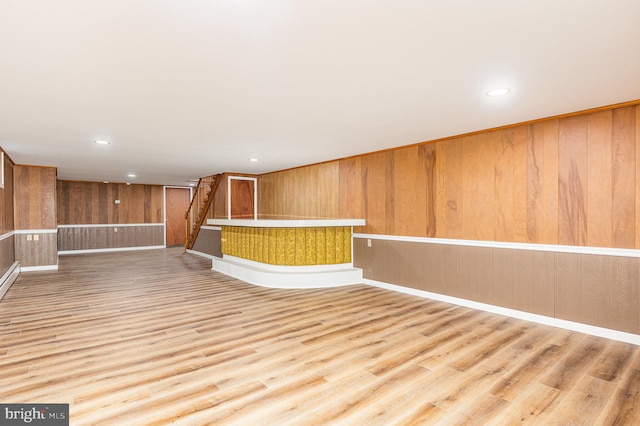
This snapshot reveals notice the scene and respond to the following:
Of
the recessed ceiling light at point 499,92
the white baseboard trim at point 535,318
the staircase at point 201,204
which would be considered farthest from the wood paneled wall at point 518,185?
the staircase at point 201,204

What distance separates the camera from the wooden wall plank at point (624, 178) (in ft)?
11.0

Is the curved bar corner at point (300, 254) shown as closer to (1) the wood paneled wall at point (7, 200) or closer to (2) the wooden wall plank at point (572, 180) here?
(2) the wooden wall plank at point (572, 180)

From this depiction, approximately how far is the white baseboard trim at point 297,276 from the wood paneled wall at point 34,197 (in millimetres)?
4726

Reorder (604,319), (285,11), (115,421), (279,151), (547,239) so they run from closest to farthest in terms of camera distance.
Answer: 1. (285,11)
2. (115,421)
3. (604,319)
4. (547,239)
5. (279,151)

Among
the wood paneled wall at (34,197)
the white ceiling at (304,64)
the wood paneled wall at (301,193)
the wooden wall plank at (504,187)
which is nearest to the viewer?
the white ceiling at (304,64)

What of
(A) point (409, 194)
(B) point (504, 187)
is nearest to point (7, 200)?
(A) point (409, 194)

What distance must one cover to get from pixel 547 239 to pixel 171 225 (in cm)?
1199

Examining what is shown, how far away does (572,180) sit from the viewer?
12.2 ft

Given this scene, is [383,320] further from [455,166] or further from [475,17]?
[475,17]

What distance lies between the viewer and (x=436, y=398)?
2332 millimetres

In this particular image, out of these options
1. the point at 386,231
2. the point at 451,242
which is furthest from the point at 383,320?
the point at 386,231

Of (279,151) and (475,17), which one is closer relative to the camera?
(475,17)

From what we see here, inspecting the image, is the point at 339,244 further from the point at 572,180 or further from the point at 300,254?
the point at 572,180

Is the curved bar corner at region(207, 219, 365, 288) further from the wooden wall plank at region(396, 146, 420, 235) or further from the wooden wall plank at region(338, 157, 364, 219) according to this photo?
the wooden wall plank at region(396, 146, 420, 235)
